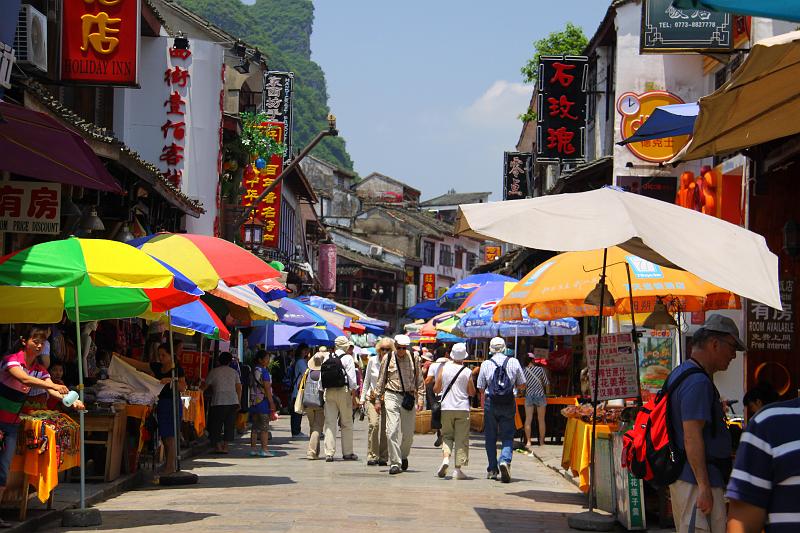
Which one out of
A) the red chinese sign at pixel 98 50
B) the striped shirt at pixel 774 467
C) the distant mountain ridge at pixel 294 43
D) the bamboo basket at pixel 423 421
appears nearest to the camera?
the striped shirt at pixel 774 467

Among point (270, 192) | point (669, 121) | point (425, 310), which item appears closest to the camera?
point (669, 121)

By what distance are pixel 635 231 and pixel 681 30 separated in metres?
10.2

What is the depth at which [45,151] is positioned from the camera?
11016 mm

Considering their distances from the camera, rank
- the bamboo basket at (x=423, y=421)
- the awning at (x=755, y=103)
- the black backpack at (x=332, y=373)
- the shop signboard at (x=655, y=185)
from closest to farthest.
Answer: the awning at (x=755, y=103)
the black backpack at (x=332, y=373)
the shop signboard at (x=655, y=185)
the bamboo basket at (x=423, y=421)

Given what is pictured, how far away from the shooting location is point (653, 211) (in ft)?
31.6

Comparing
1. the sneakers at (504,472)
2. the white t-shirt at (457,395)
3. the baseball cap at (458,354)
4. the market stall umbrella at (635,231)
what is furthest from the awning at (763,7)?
the baseball cap at (458,354)

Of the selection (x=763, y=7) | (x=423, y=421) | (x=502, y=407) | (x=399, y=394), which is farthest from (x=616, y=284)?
(x=423, y=421)

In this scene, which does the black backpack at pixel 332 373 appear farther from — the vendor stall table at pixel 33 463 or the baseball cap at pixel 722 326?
the baseball cap at pixel 722 326

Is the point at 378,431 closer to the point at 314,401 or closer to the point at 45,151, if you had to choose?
the point at 314,401

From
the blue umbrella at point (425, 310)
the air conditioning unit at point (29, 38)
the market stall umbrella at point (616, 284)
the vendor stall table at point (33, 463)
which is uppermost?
the air conditioning unit at point (29, 38)

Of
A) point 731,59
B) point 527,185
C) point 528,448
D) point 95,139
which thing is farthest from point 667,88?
point 527,185

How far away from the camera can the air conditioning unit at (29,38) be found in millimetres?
14359

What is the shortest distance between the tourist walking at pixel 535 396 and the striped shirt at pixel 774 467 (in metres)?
18.9

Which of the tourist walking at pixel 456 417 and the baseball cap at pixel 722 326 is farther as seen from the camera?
the tourist walking at pixel 456 417
